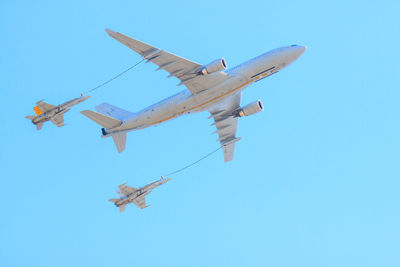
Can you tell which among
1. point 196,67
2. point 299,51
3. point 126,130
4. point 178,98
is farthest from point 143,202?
point 299,51

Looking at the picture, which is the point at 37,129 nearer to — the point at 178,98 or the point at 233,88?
the point at 178,98

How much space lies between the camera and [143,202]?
68.2m

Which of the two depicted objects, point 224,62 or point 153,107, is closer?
point 224,62

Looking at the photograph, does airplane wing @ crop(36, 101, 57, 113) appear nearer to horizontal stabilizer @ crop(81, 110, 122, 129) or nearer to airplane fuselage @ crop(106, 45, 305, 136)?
horizontal stabilizer @ crop(81, 110, 122, 129)

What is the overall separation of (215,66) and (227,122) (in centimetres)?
1423

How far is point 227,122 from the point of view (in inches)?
2660

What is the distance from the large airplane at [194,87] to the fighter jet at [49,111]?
209 centimetres

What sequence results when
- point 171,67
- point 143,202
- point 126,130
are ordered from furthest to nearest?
point 143,202
point 126,130
point 171,67

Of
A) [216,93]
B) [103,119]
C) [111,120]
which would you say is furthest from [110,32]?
[216,93]

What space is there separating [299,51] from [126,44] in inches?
666

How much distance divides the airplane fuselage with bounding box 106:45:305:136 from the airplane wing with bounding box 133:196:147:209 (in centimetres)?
1018

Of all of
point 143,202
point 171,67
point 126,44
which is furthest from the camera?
point 143,202

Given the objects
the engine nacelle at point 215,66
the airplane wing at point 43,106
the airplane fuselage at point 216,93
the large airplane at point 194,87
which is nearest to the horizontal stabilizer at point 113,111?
the large airplane at point 194,87

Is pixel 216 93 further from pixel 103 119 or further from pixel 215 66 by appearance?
pixel 103 119
